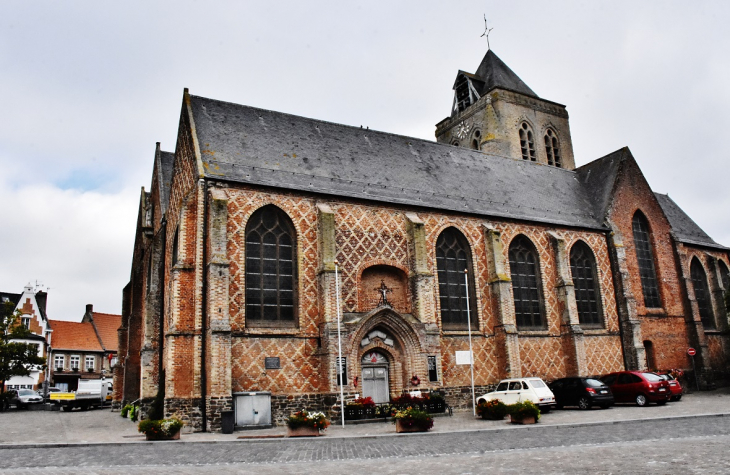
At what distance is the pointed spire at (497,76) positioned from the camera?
4078 centimetres

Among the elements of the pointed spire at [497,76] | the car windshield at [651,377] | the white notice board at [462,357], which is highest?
the pointed spire at [497,76]

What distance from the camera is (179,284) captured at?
20.8m

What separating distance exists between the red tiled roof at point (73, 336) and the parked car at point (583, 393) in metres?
48.9

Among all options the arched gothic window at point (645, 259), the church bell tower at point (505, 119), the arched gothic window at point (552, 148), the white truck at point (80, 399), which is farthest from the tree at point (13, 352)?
the arched gothic window at point (645, 259)

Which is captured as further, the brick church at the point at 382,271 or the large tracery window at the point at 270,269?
the large tracery window at the point at 270,269

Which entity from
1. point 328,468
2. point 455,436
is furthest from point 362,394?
point 328,468

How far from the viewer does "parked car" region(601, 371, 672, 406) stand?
22828 millimetres

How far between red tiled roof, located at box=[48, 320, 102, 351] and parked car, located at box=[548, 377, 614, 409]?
48852 mm

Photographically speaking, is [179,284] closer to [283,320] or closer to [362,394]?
[283,320]

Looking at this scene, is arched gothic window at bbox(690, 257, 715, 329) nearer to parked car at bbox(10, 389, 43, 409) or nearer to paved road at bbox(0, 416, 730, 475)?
paved road at bbox(0, 416, 730, 475)

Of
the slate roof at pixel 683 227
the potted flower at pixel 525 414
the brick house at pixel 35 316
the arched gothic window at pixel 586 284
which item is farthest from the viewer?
the brick house at pixel 35 316

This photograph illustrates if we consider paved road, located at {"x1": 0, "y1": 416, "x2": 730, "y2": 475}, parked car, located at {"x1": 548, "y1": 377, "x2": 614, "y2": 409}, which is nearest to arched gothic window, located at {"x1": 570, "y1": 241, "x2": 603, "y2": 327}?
parked car, located at {"x1": 548, "y1": 377, "x2": 614, "y2": 409}

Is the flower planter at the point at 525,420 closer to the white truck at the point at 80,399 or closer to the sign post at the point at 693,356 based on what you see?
the sign post at the point at 693,356

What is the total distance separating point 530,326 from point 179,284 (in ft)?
51.2
